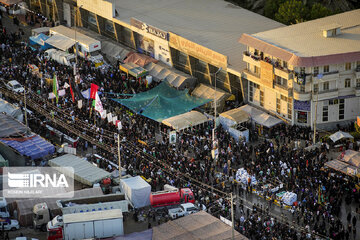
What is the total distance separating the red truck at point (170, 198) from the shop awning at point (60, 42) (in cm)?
3620

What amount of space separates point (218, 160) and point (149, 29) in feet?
82.8

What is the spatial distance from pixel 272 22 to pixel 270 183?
99.3 feet

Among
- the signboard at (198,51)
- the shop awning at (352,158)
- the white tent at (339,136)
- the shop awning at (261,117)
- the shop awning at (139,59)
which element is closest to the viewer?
the shop awning at (352,158)

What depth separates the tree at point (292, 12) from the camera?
102688 mm

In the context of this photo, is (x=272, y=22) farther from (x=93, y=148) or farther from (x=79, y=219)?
(x=79, y=219)

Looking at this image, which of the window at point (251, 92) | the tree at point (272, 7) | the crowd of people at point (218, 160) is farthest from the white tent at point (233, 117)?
the tree at point (272, 7)

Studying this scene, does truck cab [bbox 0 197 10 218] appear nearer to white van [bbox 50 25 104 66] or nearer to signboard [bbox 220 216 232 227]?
signboard [bbox 220 216 232 227]

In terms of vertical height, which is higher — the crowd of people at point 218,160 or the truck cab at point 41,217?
the truck cab at point 41,217

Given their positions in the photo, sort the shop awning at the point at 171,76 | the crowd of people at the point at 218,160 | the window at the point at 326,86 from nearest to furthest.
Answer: the crowd of people at the point at 218,160 < the window at the point at 326,86 < the shop awning at the point at 171,76

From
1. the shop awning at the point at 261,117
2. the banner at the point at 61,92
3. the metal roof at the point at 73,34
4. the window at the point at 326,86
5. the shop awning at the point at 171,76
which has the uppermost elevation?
the window at the point at 326,86

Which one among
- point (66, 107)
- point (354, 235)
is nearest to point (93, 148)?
point (66, 107)

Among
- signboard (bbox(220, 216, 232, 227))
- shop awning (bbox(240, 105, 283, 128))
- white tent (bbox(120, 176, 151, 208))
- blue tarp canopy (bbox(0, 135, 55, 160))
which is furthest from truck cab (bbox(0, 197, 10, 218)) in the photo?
shop awning (bbox(240, 105, 283, 128))

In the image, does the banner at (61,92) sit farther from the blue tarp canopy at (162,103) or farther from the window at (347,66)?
the window at (347,66)

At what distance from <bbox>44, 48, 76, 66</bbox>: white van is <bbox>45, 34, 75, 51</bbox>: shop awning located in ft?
2.54
